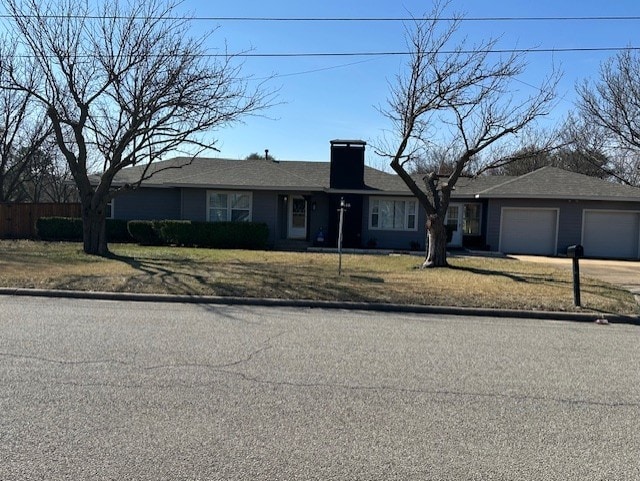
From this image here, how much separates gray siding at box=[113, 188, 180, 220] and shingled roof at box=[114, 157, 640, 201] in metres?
0.64

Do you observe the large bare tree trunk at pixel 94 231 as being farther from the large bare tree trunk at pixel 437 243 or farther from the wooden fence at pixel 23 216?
the large bare tree trunk at pixel 437 243

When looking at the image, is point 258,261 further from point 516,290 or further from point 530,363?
point 530,363

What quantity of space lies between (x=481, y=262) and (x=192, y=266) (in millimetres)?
9712

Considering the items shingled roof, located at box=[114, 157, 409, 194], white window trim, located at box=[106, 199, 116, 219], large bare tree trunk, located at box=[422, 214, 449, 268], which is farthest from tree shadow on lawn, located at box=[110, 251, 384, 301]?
white window trim, located at box=[106, 199, 116, 219]

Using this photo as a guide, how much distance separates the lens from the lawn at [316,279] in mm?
9714

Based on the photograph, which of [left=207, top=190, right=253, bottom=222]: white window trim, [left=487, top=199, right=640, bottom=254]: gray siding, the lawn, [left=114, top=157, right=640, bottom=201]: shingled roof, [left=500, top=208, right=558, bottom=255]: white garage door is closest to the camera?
the lawn

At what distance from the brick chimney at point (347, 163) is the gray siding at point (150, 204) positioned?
7.30 m

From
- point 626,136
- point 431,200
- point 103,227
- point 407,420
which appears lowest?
point 407,420

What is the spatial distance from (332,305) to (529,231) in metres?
16.0

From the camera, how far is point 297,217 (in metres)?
24.1

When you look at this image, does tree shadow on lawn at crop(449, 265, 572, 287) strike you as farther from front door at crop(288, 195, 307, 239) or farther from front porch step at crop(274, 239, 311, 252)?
front door at crop(288, 195, 307, 239)

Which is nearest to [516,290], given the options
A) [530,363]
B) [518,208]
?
[530,363]

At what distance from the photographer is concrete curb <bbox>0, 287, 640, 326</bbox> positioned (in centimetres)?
864

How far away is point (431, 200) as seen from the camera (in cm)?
1582
